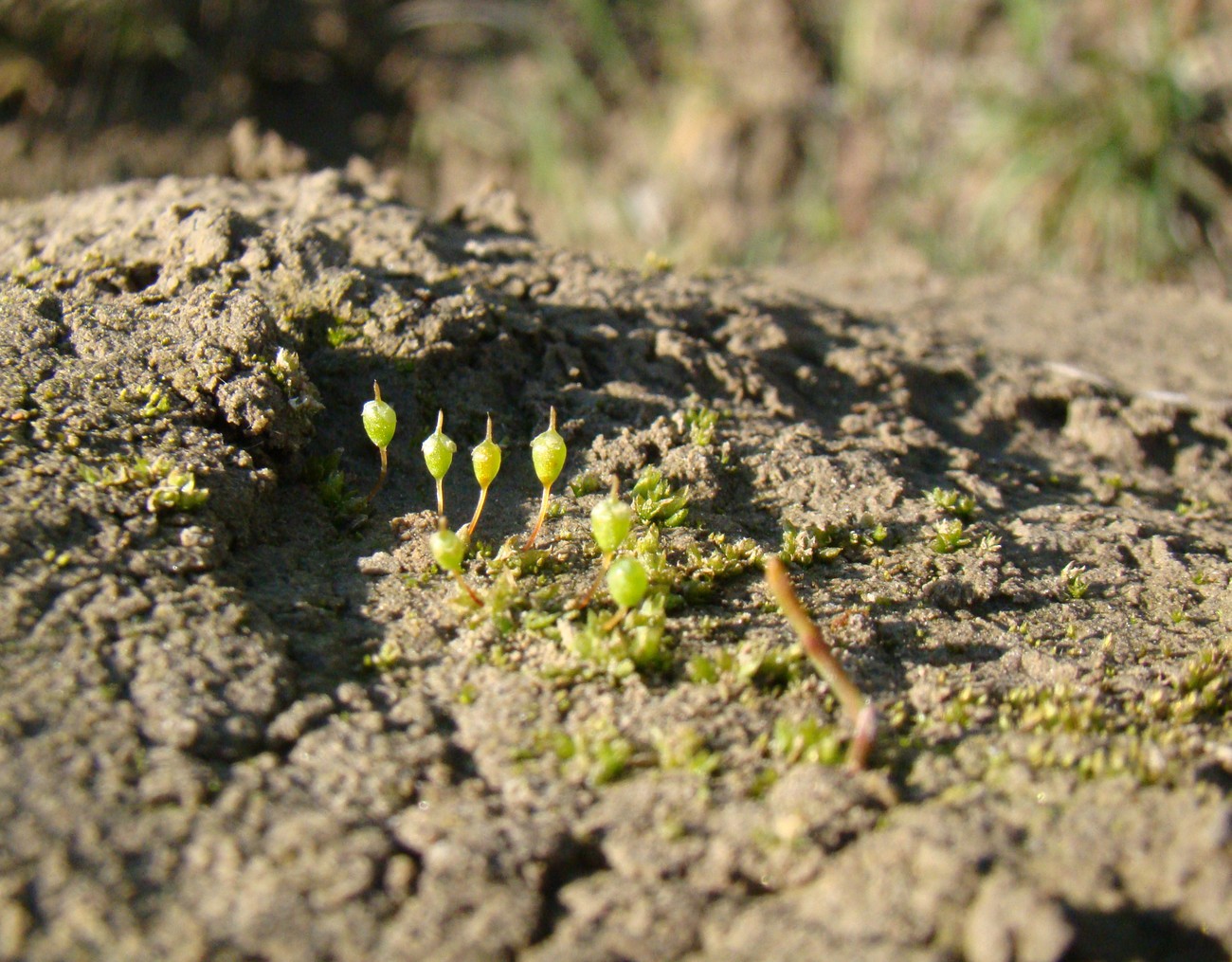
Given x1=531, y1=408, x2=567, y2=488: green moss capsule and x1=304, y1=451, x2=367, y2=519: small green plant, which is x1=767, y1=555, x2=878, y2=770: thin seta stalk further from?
x1=304, y1=451, x2=367, y2=519: small green plant

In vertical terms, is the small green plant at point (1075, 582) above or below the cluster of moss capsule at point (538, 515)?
below

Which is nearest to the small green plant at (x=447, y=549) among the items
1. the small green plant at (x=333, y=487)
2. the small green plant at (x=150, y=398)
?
the small green plant at (x=333, y=487)

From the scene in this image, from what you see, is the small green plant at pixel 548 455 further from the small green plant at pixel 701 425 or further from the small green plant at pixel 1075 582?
the small green plant at pixel 1075 582

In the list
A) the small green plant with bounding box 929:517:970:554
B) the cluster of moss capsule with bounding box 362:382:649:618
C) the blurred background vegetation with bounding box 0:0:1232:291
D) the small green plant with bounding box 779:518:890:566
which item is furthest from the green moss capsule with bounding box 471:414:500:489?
the blurred background vegetation with bounding box 0:0:1232:291

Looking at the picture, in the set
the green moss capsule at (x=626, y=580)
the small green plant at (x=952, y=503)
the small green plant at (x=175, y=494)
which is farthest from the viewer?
the small green plant at (x=952, y=503)

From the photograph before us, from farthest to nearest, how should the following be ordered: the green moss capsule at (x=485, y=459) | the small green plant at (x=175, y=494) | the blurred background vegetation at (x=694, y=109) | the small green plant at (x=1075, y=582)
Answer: the blurred background vegetation at (x=694, y=109), the small green plant at (x=1075, y=582), the green moss capsule at (x=485, y=459), the small green plant at (x=175, y=494)

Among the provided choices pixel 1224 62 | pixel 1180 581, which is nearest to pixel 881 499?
pixel 1180 581

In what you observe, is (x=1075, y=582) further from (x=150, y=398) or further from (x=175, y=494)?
(x=150, y=398)
